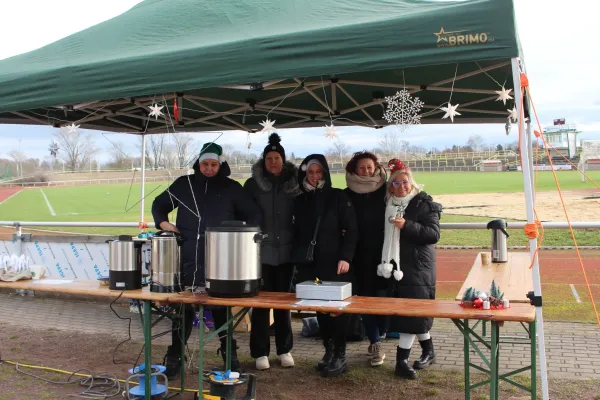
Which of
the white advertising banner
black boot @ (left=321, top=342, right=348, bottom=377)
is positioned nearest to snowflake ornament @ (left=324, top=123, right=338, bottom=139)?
black boot @ (left=321, top=342, right=348, bottom=377)

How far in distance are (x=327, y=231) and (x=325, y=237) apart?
0.15 ft

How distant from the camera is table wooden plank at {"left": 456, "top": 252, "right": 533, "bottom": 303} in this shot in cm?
341

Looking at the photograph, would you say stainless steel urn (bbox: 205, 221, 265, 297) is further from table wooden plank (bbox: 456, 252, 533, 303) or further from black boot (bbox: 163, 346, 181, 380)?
table wooden plank (bbox: 456, 252, 533, 303)

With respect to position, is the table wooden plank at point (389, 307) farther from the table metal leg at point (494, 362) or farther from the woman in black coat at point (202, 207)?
the woman in black coat at point (202, 207)

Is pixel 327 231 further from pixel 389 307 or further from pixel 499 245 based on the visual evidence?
pixel 499 245

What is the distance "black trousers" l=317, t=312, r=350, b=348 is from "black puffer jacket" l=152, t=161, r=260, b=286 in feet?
3.17

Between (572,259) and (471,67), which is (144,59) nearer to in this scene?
(471,67)

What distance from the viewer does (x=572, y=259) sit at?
1619 cm

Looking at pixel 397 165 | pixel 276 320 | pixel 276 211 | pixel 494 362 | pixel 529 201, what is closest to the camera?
pixel 529 201

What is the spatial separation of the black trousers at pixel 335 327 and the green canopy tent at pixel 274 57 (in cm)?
165

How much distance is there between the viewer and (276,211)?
14.2 feet

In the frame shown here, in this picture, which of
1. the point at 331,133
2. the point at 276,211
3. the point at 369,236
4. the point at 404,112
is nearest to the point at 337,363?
the point at 369,236

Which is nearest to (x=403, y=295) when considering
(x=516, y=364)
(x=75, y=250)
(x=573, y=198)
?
(x=516, y=364)

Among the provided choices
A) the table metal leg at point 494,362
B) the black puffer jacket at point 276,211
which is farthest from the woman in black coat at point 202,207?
the table metal leg at point 494,362
